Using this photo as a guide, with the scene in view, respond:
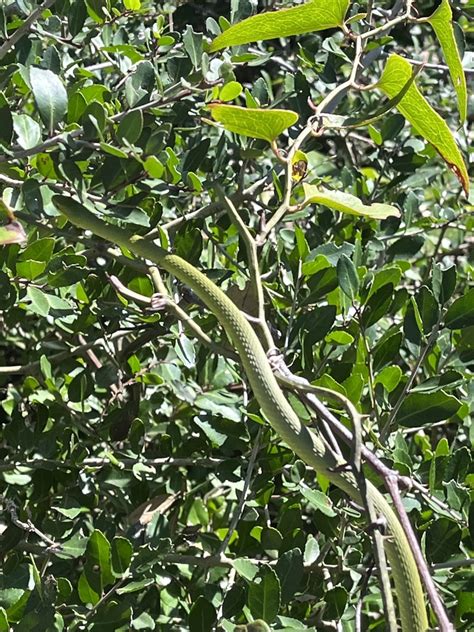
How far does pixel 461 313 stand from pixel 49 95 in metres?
0.52

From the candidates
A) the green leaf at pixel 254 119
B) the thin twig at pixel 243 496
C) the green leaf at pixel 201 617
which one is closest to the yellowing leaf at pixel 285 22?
the green leaf at pixel 254 119

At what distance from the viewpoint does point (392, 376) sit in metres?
1.09

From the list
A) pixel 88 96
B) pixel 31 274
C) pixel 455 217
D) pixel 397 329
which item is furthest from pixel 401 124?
pixel 31 274

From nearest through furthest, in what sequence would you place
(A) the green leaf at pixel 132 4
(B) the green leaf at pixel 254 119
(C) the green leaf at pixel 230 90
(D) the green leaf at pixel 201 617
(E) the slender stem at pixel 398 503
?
1. (E) the slender stem at pixel 398 503
2. (B) the green leaf at pixel 254 119
3. (D) the green leaf at pixel 201 617
4. (C) the green leaf at pixel 230 90
5. (A) the green leaf at pixel 132 4

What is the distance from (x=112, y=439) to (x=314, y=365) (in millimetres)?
348

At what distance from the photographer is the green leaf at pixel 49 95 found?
100cm

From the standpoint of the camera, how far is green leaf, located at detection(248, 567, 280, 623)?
0.94 m

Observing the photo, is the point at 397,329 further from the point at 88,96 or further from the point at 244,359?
the point at 88,96

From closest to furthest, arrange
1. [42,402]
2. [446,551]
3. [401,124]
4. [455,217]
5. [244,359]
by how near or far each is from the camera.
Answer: [244,359]
[446,551]
[42,402]
[401,124]
[455,217]

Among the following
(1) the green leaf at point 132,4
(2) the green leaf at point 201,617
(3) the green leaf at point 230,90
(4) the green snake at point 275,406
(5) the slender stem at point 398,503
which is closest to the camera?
A: (5) the slender stem at point 398,503

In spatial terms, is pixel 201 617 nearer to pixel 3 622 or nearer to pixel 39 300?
pixel 3 622

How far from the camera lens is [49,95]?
1017 millimetres

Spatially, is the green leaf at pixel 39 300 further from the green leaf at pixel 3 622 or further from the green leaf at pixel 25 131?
the green leaf at pixel 3 622

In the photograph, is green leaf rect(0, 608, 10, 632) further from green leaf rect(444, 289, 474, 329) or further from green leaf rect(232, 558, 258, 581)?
green leaf rect(444, 289, 474, 329)
